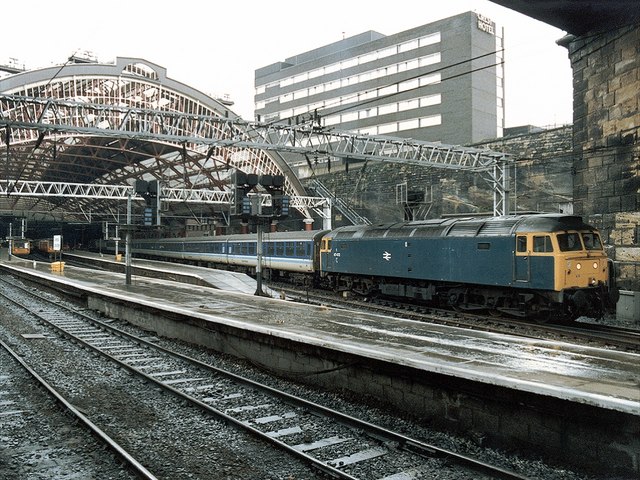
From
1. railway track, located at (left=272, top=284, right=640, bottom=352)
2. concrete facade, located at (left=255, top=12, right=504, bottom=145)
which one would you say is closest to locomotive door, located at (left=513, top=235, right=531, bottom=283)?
railway track, located at (left=272, top=284, right=640, bottom=352)

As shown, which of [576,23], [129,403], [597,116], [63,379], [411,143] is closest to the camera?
[129,403]

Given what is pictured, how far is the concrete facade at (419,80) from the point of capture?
50.8 metres

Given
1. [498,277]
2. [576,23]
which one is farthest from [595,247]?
[576,23]

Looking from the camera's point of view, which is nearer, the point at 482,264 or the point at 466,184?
the point at 482,264

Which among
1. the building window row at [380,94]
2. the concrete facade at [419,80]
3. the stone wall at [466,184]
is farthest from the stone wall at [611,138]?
the concrete facade at [419,80]

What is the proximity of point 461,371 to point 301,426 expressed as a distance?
8.11 feet

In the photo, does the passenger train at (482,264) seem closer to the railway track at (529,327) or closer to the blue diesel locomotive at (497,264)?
the blue diesel locomotive at (497,264)

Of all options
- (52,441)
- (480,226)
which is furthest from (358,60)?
(52,441)

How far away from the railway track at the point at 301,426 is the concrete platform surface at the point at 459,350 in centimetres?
114

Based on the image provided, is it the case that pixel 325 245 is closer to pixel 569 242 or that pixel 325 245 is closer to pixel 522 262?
pixel 522 262

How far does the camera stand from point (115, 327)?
55.1 feet

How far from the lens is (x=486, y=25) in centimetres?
5228

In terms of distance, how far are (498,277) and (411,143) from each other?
1031 centimetres

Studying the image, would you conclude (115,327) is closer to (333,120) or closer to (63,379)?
(63,379)
